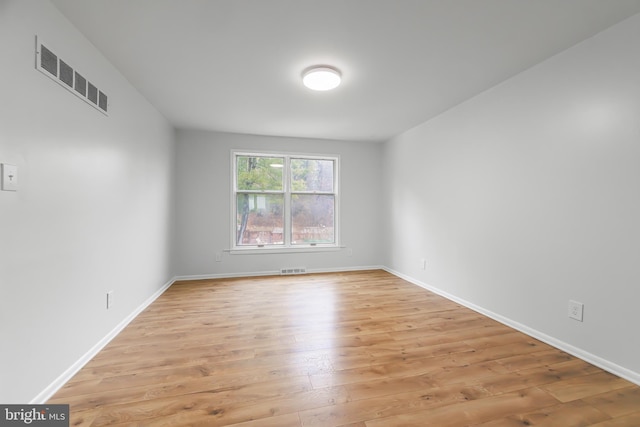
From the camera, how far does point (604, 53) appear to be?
6.12 ft

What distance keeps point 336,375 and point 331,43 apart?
2.36 metres

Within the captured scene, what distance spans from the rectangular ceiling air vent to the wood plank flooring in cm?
189

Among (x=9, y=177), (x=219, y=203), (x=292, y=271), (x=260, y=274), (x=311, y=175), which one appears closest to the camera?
(x=9, y=177)

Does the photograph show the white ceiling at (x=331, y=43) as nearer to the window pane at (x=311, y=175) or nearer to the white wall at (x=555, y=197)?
the white wall at (x=555, y=197)

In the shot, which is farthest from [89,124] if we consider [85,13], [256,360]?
[256,360]

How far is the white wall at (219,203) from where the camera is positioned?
4191mm

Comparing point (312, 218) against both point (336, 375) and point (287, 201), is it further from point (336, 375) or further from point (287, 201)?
point (336, 375)

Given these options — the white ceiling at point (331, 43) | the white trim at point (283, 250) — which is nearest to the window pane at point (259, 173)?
the white trim at point (283, 250)

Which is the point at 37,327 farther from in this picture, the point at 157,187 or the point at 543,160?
the point at 543,160

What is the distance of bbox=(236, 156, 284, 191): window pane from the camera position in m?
4.47

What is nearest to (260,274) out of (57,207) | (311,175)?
(311,175)

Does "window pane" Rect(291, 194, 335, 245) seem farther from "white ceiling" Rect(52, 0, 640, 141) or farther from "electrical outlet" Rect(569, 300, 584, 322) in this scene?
"electrical outlet" Rect(569, 300, 584, 322)

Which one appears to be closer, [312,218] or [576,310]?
[576,310]

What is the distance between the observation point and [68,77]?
1729 mm
